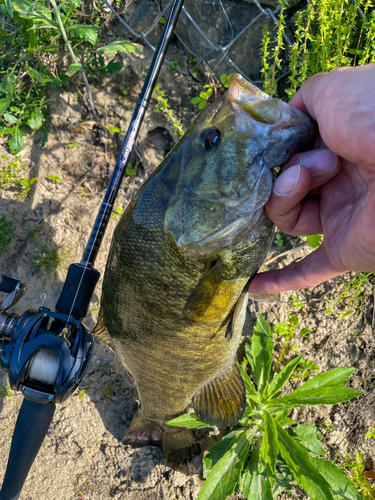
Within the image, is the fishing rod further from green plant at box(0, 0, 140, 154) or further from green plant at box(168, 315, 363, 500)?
green plant at box(0, 0, 140, 154)

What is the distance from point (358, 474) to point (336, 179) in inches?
94.6

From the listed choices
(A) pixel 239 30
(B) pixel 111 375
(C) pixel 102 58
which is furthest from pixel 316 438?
(C) pixel 102 58

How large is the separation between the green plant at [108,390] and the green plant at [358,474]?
2.01 meters

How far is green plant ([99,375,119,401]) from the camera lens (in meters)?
2.94

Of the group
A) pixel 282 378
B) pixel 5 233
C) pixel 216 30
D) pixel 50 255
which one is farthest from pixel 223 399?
pixel 216 30

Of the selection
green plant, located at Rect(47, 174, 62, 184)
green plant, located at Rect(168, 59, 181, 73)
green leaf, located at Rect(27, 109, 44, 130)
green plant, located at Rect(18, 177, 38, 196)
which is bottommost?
green plant, located at Rect(18, 177, 38, 196)

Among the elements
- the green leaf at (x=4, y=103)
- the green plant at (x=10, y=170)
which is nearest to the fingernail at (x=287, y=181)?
the green leaf at (x=4, y=103)

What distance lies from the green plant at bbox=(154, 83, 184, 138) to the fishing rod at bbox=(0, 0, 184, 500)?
81 centimetres

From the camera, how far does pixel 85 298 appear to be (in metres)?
1.92

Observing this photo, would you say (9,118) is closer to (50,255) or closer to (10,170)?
(10,170)

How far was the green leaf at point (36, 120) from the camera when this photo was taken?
3.00 metres

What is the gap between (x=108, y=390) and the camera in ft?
9.66

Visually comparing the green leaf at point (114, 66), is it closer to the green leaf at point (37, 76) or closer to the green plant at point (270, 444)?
the green leaf at point (37, 76)

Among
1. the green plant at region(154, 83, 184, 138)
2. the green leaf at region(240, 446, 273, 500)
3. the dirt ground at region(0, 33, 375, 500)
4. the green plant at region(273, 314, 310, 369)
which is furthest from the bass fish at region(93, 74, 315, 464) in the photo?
the green plant at region(154, 83, 184, 138)
